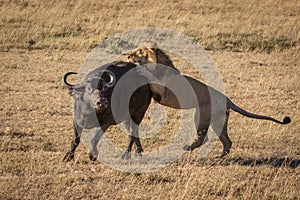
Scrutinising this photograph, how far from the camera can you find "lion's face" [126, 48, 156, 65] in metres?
7.48

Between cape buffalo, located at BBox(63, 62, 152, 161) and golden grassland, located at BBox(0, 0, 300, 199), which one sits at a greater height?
cape buffalo, located at BBox(63, 62, 152, 161)

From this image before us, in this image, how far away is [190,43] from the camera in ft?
53.5

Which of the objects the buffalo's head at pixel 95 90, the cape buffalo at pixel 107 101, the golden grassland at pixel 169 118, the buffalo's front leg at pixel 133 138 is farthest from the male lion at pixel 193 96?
the buffalo's head at pixel 95 90

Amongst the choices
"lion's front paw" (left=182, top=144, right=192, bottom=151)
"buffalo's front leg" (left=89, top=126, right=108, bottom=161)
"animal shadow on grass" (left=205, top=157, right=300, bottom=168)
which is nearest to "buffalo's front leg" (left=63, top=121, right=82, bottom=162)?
"buffalo's front leg" (left=89, top=126, right=108, bottom=161)

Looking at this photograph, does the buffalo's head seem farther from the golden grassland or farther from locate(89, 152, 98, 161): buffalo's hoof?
the golden grassland

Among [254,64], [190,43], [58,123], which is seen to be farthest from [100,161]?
[190,43]

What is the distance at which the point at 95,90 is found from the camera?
6.62 m

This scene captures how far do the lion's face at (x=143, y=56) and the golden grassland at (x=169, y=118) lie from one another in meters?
1.16

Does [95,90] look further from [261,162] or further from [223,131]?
[261,162]

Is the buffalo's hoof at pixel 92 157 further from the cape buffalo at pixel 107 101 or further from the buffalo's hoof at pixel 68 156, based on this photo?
the buffalo's hoof at pixel 68 156

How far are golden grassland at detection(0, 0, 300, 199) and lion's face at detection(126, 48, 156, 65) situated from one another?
116 centimetres

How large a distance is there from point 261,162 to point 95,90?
2.31 meters

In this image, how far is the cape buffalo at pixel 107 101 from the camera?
6.68 m

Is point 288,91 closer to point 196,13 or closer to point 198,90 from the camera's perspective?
point 198,90
